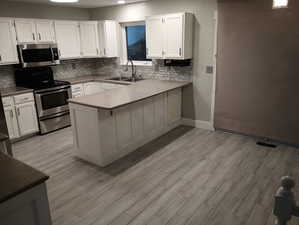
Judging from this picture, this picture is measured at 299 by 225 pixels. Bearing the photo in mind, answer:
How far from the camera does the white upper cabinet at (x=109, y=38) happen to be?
5152 millimetres

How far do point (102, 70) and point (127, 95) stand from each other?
104 inches

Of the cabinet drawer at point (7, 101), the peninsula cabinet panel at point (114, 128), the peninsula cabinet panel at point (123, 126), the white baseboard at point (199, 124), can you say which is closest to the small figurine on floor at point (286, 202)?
the peninsula cabinet panel at point (114, 128)

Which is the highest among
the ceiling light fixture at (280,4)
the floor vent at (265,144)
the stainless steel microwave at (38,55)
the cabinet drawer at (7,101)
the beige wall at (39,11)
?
the beige wall at (39,11)

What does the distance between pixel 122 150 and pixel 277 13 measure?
3016 mm

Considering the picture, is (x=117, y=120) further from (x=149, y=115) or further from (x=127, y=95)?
(x=149, y=115)

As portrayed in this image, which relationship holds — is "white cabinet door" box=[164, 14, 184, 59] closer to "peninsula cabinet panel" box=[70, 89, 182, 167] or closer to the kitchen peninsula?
the kitchen peninsula

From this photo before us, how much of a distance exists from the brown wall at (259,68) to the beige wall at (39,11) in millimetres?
3325

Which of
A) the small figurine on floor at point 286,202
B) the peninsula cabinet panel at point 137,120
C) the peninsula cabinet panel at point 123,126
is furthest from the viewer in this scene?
the peninsula cabinet panel at point 137,120

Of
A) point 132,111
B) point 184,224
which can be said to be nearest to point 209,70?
point 132,111

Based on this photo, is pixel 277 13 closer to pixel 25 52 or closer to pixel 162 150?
pixel 162 150

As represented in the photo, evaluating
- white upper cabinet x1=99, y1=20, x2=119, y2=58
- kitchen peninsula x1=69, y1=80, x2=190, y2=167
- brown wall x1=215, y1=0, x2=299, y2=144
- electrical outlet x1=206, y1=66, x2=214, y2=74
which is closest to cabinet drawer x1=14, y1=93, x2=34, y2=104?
kitchen peninsula x1=69, y1=80, x2=190, y2=167

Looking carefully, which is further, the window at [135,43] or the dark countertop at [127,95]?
the window at [135,43]

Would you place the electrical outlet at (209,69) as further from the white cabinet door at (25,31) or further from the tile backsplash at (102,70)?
the white cabinet door at (25,31)

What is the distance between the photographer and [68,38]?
499cm
